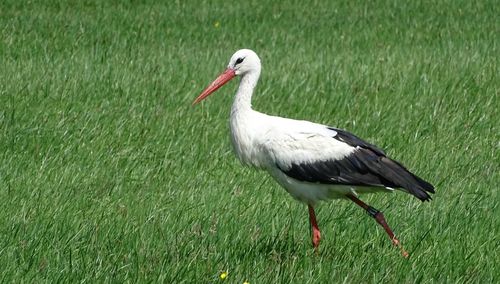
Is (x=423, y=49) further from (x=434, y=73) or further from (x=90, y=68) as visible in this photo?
(x=90, y=68)

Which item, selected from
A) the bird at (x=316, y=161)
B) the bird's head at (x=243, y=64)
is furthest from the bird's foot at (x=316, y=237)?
the bird's head at (x=243, y=64)

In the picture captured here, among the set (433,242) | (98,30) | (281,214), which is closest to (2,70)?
(98,30)

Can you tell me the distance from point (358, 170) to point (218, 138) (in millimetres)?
2425

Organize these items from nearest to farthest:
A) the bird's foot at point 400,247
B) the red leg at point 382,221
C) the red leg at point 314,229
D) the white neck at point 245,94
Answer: the bird's foot at point 400,247 < the red leg at point 382,221 < the red leg at point 314,229 < the white neck at point 245,94

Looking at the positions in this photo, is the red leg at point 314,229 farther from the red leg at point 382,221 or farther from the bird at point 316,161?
the red leg at point 382,221

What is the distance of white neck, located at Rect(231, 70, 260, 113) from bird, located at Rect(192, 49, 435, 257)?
1.0 inches

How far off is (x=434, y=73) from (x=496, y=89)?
2.57ft

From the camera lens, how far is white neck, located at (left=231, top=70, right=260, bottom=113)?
22.4ft

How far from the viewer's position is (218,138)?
8734mm

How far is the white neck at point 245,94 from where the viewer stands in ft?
22.4

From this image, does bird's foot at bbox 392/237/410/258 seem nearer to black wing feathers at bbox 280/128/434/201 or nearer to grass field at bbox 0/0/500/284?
grass field at bbox 0/0/500/284

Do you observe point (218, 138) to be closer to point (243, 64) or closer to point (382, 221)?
point (243, 64)

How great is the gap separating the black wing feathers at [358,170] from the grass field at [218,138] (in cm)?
34

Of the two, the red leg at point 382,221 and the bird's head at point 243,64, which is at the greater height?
the bird's head at point 243,64
